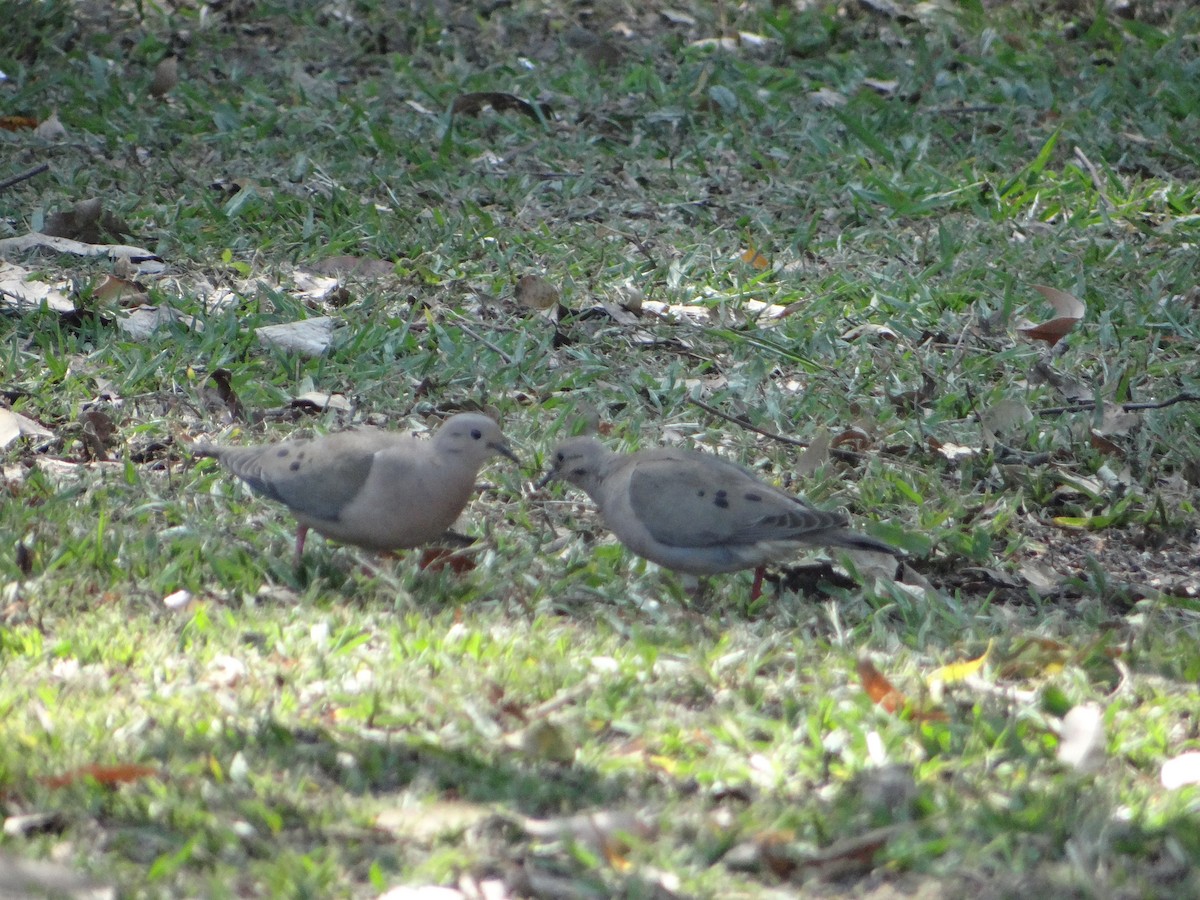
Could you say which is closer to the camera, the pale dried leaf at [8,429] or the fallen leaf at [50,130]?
the pale dried leaf at [8,429]

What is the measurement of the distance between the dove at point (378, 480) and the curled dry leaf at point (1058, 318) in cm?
284

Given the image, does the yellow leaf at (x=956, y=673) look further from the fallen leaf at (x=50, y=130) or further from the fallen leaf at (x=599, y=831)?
the fallen leaf at (x=50, y=130)

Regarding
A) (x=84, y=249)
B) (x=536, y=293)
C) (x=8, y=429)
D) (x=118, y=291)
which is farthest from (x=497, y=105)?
(x=8, y=429)

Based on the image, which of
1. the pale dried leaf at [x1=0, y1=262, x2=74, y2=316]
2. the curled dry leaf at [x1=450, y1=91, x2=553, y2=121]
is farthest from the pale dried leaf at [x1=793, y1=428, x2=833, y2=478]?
the curled dry leaf at [x1=450, y1=91, x2=553, y2=121]

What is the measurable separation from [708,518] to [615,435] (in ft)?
4.12

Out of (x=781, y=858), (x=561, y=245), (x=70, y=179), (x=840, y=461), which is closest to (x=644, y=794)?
(x=781, y=858)

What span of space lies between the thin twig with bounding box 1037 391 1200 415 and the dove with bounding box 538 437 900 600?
5.29 feet

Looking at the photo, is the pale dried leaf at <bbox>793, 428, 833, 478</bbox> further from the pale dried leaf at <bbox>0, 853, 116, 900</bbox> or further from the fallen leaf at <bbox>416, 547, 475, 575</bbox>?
the pale dried leaf at <bbox>0, 853, 116, 900</bbox>

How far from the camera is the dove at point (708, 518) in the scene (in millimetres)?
4324

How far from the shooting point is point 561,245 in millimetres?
7125

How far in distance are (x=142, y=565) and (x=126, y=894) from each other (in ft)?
5.32

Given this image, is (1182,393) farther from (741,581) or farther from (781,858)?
(781,858)

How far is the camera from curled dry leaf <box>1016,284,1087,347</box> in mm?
6316

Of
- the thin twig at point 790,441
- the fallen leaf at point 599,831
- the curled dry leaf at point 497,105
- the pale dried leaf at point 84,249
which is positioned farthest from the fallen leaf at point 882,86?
the fallen leaf at point 599,831
